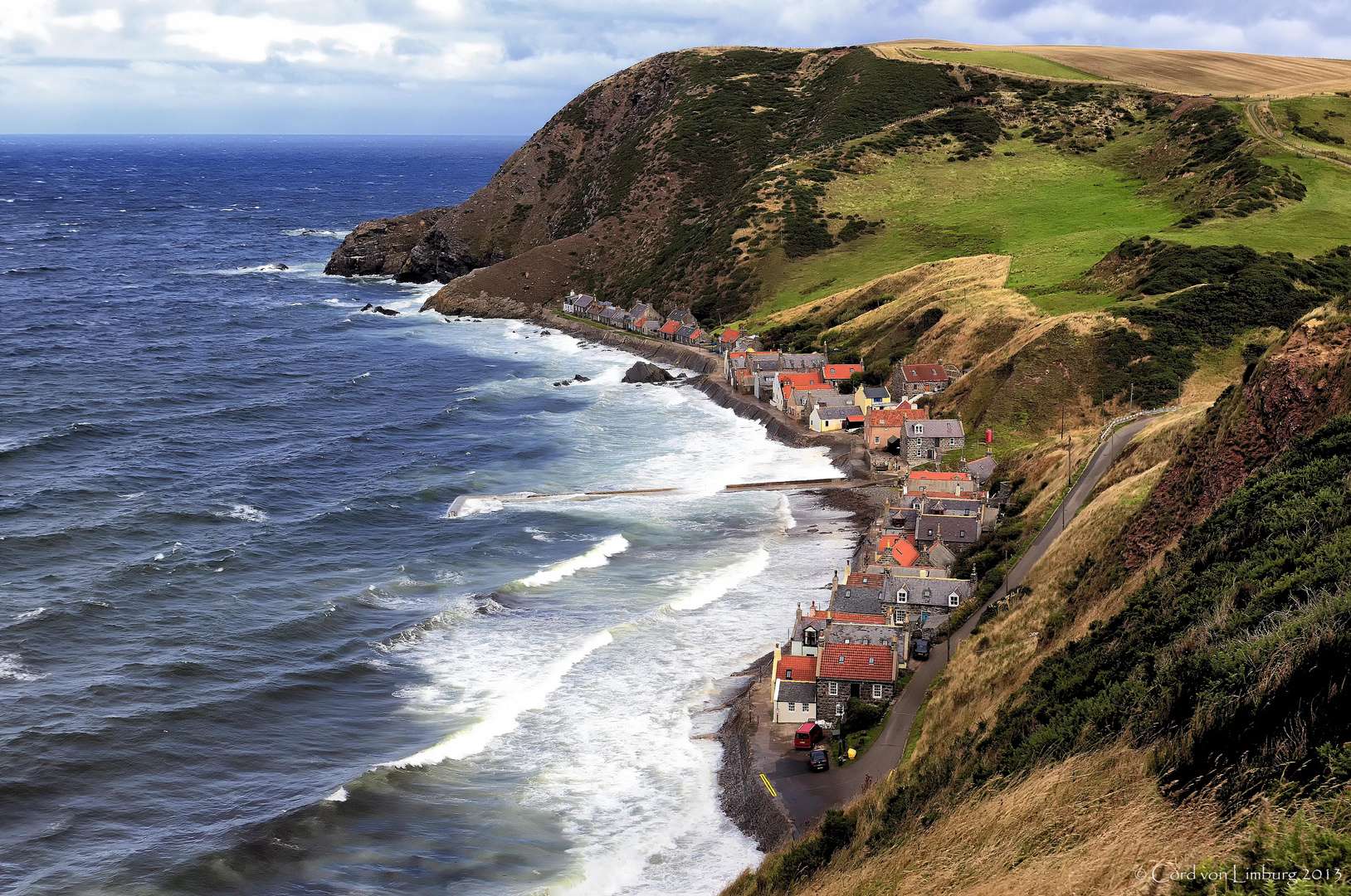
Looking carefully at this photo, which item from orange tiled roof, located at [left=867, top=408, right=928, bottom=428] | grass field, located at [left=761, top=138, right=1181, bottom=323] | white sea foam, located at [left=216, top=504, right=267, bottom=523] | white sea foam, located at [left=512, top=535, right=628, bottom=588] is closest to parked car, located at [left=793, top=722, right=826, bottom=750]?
white sea foam, located at [left=512, top=535, right=628, bottom=588]

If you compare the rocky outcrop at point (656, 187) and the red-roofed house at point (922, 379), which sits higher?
the rocky outcrop at point (656, 187)

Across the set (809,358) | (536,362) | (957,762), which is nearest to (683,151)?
(536,362)

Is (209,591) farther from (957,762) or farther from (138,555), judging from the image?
(957,762)

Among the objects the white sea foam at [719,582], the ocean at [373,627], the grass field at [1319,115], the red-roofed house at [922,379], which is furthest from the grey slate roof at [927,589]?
the grass field at [1319,115]

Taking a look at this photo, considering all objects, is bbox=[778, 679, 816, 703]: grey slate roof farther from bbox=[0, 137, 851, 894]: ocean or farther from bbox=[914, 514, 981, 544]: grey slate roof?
bbox=[914, 514, 981, 544]: grey slate roof

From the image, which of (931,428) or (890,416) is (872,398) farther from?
(931,428)

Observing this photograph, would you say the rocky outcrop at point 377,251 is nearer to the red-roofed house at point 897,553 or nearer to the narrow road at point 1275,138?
the narrow road at point 1275,138
